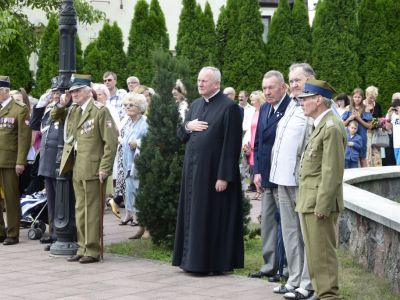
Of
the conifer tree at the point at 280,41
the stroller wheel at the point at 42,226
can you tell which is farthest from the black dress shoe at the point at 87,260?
the conifer tree at the point at 280,41

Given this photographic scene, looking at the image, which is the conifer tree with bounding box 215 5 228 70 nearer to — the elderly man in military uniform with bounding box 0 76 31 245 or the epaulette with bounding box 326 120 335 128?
the elderly man in military uniform with bounding box 0 76 31 245

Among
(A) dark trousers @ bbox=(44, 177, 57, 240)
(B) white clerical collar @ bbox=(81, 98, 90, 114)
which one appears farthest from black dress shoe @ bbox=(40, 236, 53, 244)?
(B) white clerical collar @ bbox=(81, 98, 90, 114)

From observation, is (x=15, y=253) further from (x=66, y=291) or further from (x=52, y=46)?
(x=52, y=46)

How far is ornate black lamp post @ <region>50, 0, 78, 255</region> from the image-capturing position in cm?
1145

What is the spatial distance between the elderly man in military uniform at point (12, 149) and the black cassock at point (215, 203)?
10.8ft

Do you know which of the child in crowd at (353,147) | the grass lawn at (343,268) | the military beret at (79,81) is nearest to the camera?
the grass lawn at (343,268)

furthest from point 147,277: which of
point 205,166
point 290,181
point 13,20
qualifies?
point 13,20

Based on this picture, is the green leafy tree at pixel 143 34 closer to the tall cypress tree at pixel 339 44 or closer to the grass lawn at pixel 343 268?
the tall cypress tree at pixel 339 44

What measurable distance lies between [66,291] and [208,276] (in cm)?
153

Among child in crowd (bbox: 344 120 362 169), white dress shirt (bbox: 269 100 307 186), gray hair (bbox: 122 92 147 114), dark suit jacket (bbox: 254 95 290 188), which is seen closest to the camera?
white dress shirt (bbox: 269 100 307 186)

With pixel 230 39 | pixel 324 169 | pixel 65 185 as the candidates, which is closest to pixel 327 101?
pixel 324 169

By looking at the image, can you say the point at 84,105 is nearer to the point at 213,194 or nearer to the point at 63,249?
the point at 63,249

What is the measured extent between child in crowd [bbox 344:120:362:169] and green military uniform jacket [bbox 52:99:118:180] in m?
7.18

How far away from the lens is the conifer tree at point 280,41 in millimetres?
25375
